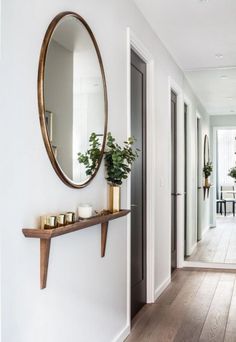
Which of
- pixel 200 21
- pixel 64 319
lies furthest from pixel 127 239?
pixel 200 21

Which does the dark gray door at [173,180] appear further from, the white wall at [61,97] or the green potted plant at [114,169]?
the white wall at [61,97]

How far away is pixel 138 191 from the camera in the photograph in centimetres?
405

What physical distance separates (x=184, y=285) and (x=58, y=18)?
138 inches

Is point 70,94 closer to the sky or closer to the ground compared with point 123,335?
closer to the sky

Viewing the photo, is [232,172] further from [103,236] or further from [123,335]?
[103,236]

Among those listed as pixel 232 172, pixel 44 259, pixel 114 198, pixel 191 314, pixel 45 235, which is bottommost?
pixel 191 314

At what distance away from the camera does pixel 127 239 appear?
347 centimetres

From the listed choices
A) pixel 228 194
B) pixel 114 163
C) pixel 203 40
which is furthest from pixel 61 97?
pixel 228 194

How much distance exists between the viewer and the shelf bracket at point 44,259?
198cm

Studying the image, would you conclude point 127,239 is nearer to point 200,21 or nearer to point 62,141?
point 62,141

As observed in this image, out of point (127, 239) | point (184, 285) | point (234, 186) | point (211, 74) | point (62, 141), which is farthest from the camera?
point (211, 74)

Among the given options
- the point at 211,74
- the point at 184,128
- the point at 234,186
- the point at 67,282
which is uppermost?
the point at 211,74

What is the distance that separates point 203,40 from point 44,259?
346cm

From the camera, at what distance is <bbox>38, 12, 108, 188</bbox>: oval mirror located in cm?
209
